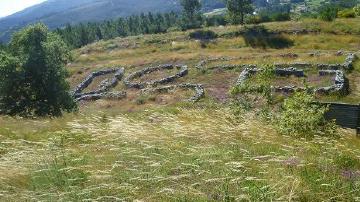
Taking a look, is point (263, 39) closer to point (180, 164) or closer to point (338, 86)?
point (338, 86)

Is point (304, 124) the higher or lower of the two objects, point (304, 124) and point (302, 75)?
the higher

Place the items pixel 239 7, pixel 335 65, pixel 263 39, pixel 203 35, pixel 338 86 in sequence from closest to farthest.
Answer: pixel 338 86 < pixel 335 65 < pixel 263 39 < pixel 203 35 < pixel 239 7

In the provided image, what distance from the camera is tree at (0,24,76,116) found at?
3638 centimetres

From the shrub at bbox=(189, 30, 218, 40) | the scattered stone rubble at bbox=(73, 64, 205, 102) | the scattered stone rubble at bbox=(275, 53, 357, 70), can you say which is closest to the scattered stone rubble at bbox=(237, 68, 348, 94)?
the scattered stone rubble at bbox=(275, 53, 357, 70)

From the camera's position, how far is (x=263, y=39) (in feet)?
239

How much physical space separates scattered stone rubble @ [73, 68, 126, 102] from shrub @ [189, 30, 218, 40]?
22.4 meters

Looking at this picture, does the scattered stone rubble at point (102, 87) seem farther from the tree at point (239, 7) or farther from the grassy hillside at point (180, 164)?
the tree at point (239, 7)

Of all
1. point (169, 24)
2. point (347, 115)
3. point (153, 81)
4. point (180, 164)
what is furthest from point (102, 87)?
point (169, 24)

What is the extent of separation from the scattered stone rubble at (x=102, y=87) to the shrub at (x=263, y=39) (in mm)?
→ 23471

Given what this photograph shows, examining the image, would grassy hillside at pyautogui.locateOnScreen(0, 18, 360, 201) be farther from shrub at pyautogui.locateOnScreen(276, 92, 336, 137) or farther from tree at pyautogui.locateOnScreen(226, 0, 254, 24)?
tree at pyautogui.locateOnScreen(226, 0, 254, 24)

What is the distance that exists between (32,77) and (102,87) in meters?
19.0

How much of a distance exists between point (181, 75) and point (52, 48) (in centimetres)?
2102

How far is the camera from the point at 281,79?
1825 inches

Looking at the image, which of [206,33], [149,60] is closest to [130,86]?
[149,60]
